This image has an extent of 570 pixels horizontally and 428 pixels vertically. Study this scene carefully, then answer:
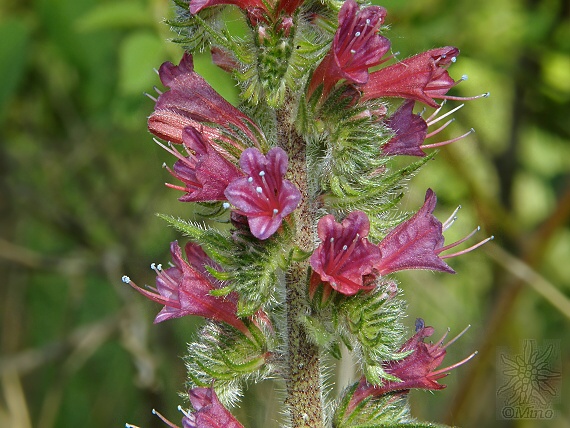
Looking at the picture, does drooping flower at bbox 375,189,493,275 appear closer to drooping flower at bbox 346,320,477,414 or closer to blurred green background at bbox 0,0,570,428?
drooping flower at bbox 346,320,477,414

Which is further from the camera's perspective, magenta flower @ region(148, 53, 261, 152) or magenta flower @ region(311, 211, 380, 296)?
magenta flower @ region(148, 53, 261, 152)

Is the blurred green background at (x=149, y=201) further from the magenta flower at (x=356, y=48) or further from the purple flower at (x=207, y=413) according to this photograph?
the magenta flower at (x=356, y=48)

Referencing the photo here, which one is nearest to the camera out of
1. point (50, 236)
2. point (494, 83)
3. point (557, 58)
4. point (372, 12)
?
point (372, 12)

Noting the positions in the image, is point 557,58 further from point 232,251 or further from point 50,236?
point 50,236

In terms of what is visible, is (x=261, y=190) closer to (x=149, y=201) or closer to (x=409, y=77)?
(x=409, y=77)

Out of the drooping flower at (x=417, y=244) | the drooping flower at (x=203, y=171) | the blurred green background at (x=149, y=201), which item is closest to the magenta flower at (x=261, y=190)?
the drooping flower at (x=203, y=171)

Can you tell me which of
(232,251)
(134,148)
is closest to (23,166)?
(134,148)

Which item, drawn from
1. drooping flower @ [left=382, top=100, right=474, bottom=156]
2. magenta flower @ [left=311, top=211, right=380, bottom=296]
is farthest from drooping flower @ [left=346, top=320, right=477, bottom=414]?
drooping flower @ [left=382, top=100, right=474, bottom=156]
